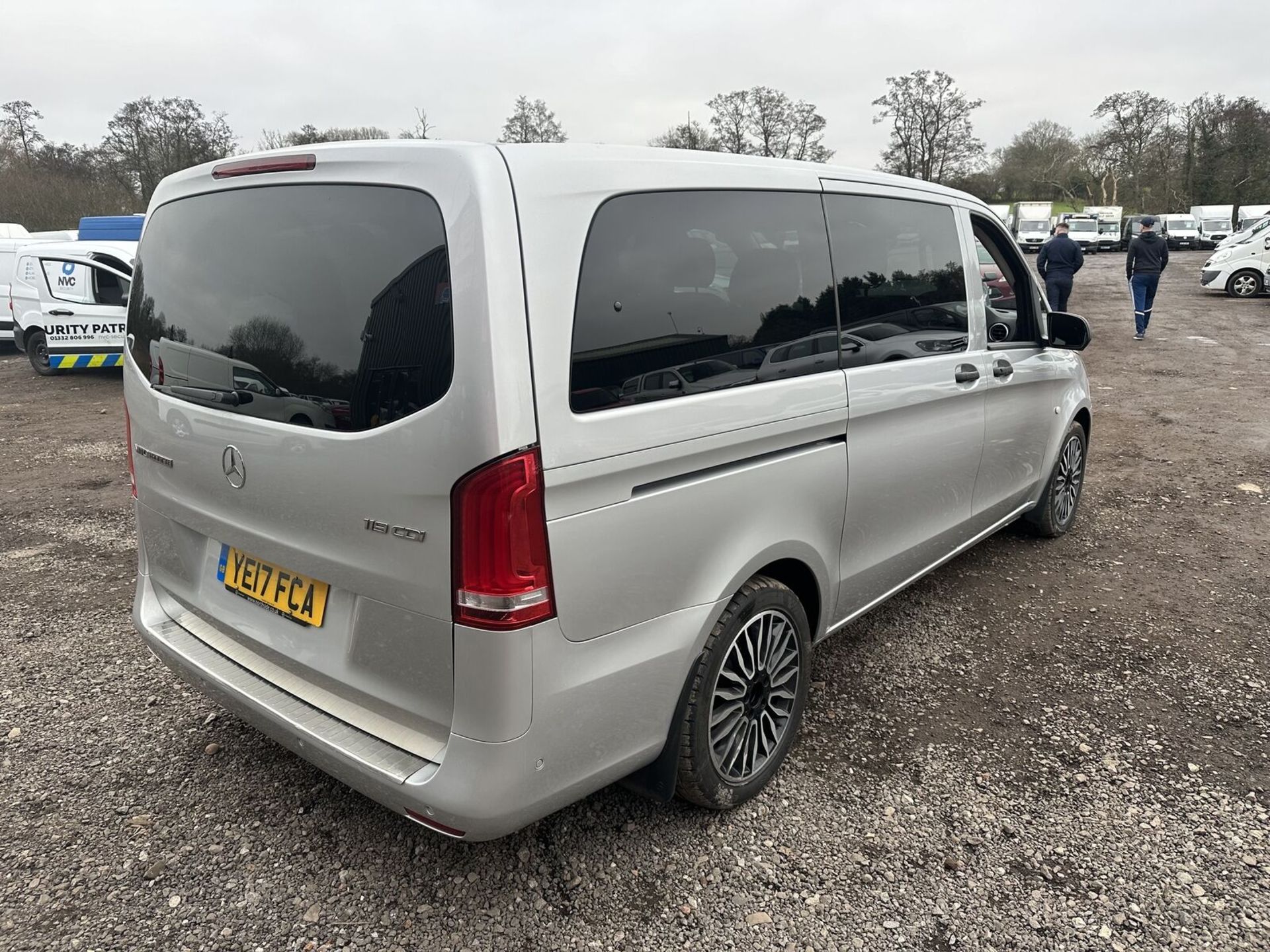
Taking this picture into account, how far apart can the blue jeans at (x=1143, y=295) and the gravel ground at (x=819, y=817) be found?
35.1ft

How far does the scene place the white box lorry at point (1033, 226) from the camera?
40344 mm

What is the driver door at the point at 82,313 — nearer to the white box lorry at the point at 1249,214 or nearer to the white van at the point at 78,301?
the white van at the point at 78,301

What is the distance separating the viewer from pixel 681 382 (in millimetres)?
2260

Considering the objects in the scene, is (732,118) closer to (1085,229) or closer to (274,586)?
(1085,229)

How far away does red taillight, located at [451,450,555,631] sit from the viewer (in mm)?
1867


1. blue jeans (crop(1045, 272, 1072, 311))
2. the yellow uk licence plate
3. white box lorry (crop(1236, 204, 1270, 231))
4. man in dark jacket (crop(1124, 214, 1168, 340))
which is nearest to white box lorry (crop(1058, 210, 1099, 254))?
white box lorry (crop(1236, 204, 1270, 231))

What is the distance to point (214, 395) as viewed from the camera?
7.79 feet

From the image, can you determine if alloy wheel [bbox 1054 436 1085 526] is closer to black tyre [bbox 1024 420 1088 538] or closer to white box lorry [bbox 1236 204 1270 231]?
black tyre [bbox 1024 420 1088 538]

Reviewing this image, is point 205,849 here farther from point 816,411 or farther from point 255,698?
point 816,411

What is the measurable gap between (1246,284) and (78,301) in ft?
74.9

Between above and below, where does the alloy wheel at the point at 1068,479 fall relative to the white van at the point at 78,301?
below

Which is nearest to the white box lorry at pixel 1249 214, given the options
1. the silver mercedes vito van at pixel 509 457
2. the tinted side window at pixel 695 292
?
the tinted side window at pixel 695 292

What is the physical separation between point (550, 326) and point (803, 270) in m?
1.12

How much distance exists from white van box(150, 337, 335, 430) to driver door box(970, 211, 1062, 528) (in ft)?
9.18
